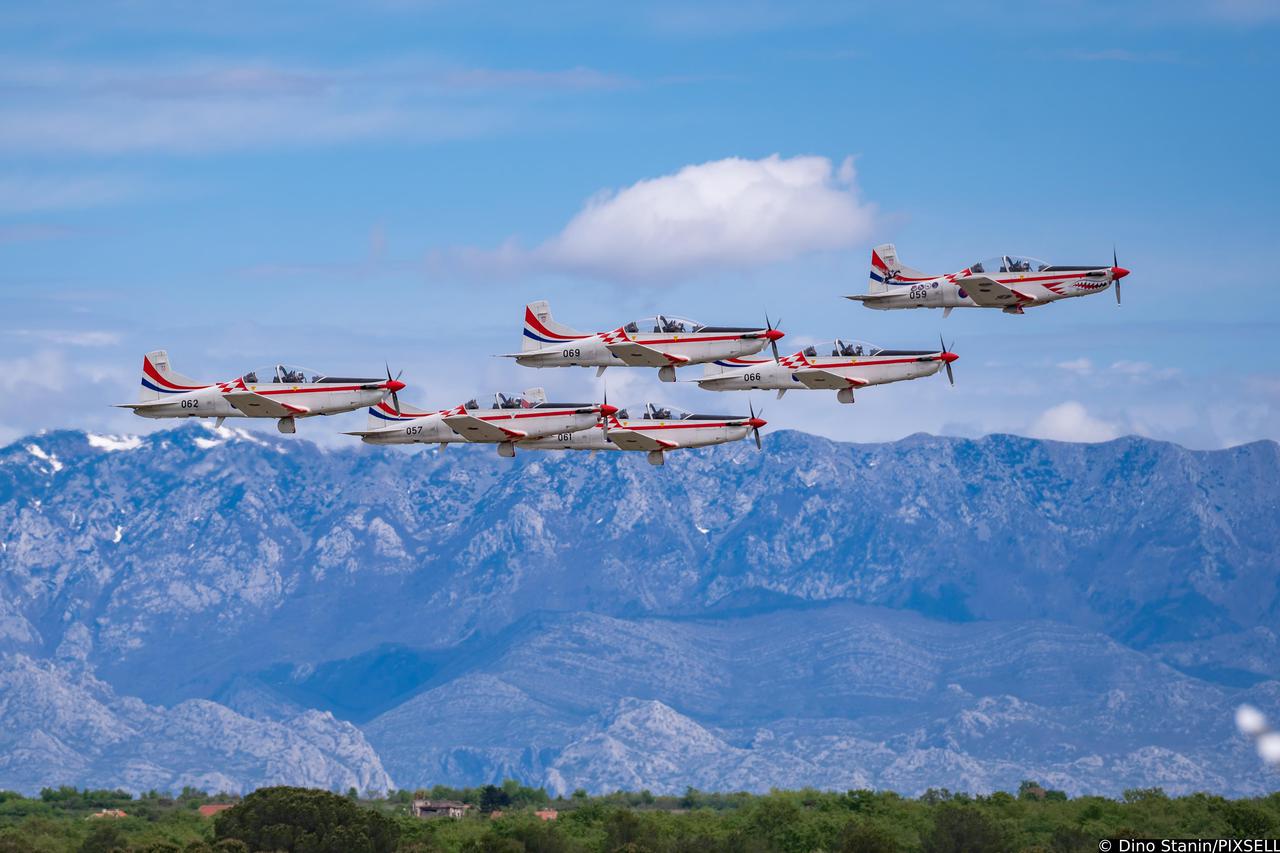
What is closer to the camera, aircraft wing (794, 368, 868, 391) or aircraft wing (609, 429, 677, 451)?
aircraft wing (794, 368, 868, 391)

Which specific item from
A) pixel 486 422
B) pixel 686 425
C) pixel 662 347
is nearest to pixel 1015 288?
pixel 662 347

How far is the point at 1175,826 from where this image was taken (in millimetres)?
197625

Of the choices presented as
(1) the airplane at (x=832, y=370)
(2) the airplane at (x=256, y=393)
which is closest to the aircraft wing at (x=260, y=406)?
(2) the airplane at (x=256, y=393)

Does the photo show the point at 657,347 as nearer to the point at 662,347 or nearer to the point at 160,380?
the point at 662,347

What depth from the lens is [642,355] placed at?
436 feet

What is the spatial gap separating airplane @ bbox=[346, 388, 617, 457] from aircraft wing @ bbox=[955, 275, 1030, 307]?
83.2ft

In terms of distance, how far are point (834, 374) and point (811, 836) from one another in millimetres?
69765

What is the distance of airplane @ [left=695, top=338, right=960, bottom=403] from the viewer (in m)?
138

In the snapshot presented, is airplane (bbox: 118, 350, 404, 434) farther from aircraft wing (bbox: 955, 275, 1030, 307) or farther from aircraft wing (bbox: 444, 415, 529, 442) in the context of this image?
aircraft wing (bbox: 955, 275, 1030, 307)

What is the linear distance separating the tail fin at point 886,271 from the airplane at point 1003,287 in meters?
2.07

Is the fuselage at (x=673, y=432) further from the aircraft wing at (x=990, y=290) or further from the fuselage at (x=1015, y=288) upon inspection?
the aircraft wing at (x=990, y=290)

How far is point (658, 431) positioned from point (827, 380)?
12905 millimetres

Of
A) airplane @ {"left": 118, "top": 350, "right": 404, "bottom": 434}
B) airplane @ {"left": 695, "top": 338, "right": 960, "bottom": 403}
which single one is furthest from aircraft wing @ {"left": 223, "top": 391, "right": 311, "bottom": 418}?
airplane @ {"left": 695, "top": 338, "right": 960, "bottom": 403}

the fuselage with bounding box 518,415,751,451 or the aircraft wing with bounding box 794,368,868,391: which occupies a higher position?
the aircraft wing with bounding box 794,368,868,391
